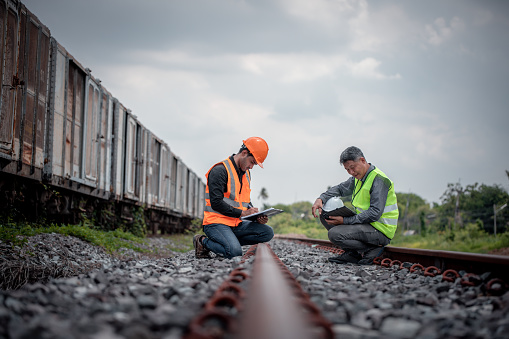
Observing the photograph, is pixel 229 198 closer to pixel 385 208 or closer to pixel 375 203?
pixel 375 203

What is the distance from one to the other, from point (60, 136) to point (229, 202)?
384 cm

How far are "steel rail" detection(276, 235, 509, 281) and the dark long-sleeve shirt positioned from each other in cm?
206

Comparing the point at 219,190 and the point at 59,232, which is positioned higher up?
the point at 219,190

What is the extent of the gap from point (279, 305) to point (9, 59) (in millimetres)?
5460

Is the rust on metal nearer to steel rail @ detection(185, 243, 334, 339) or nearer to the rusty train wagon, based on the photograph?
steel rail @ detection(185, 243, 334, 339)

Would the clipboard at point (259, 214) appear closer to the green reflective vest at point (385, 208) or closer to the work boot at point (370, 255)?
the green reflective vest at point (385, 208)

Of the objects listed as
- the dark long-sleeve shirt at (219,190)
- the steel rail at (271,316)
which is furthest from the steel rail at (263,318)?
the dark long-sleeve shirt at (219,190)

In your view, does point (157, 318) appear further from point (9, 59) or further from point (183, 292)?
point (9, 59)

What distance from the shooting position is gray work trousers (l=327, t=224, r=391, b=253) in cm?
491

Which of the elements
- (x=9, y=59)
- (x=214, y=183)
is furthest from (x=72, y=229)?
(x=214, y=183)

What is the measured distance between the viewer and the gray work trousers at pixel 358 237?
16.1 feet

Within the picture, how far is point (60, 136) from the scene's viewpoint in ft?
23.7

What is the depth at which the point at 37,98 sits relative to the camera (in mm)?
6391

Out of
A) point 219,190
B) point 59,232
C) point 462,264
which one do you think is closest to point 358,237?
point 462,264
